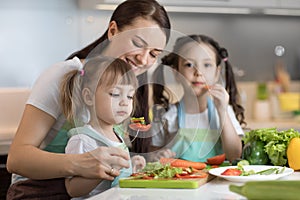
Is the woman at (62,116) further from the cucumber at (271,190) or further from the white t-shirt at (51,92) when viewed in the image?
the cucumber at (271,190)

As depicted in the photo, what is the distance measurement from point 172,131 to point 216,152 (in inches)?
16.2

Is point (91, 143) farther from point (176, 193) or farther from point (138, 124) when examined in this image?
point (176, 193)

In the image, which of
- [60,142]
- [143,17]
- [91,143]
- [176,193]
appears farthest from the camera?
[60,142]

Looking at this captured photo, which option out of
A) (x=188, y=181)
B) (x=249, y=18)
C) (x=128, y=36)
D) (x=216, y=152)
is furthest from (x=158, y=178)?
(x=249, y=18)

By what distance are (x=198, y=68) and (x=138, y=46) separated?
0.47m

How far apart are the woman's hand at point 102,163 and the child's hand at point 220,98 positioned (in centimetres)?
62

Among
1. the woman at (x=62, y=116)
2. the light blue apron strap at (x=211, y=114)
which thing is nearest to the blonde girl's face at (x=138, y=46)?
the woman at (x=62, y=116)

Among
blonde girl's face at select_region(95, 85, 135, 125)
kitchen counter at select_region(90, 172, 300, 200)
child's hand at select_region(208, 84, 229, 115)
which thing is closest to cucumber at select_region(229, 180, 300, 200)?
kitchen counter at select_region(90, 172, 300, 200)

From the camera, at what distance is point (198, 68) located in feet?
6.52

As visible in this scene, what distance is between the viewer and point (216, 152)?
2.14 m

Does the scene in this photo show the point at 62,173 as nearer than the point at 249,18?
Yes

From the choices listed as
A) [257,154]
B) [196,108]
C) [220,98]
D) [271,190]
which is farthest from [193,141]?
[271,190]

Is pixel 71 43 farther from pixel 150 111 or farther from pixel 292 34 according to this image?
pixel 150 111

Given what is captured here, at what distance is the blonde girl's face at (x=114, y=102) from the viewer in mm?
1491
